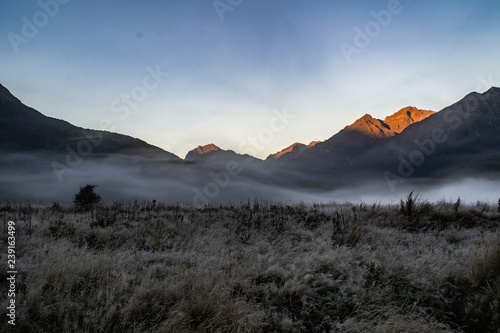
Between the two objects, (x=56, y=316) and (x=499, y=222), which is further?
(x=499, y=222)

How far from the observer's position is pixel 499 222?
39.8ft

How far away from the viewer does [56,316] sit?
3346 millimetres

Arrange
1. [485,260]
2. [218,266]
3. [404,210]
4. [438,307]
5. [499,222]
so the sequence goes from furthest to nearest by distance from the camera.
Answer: [404,210] → [499,222] → [218,266] → [485,260] → [438,307]

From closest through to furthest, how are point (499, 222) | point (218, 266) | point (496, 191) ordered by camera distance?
point (218, 266)
point (499, 222)
point (496, 191)

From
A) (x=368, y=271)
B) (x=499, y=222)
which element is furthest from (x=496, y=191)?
(x=368, y=271)

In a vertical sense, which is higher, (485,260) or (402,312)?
(485,260)

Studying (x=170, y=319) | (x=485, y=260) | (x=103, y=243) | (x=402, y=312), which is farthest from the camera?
(x=103, y=243)

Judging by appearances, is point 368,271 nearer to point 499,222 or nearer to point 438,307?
point 438,307

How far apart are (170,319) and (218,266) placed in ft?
6.57

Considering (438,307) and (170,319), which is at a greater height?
(170,319)

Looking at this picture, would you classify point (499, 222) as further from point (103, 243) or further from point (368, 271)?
point (103, 243)

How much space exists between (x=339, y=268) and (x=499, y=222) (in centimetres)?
1203

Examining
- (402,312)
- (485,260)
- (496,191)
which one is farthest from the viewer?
(496,191)

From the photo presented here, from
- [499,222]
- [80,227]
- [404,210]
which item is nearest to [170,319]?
[80,227]
